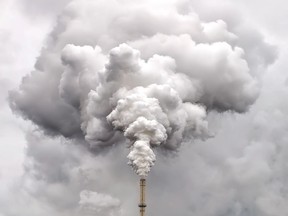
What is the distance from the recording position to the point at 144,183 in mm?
104750

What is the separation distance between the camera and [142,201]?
10638 cm

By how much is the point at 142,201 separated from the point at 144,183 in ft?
14.4
